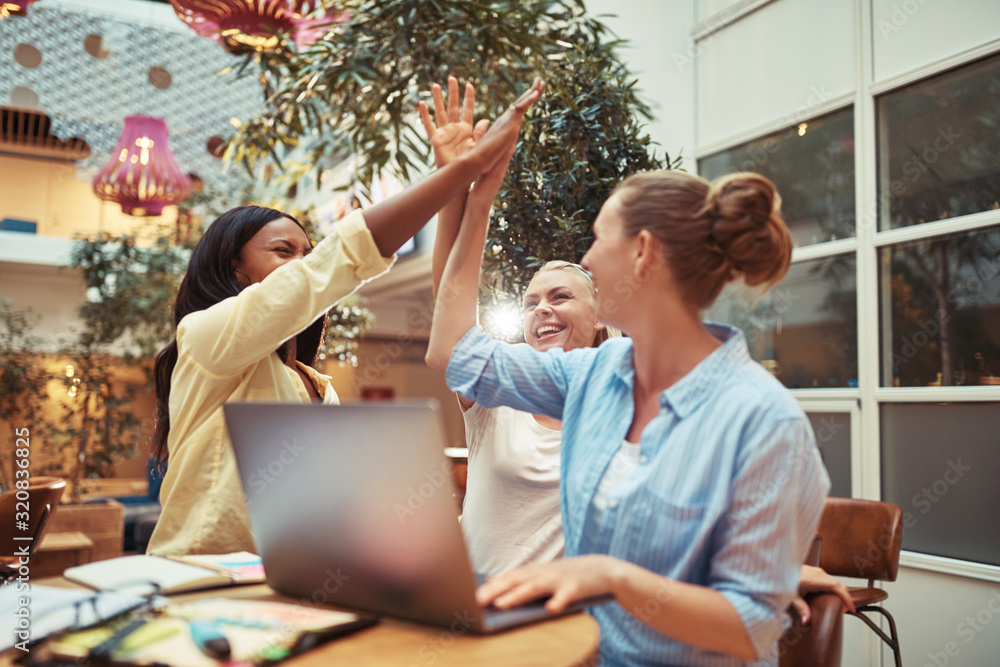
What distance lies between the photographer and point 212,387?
129 centimetres

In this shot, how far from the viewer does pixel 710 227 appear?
1.10m

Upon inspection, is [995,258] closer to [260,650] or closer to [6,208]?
[260,650]

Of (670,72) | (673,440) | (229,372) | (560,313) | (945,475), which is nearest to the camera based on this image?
(673,440)

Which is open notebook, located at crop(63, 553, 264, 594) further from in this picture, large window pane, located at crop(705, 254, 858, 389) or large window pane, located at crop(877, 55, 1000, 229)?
large window pane, located at crop(877, 55, 1000, 229)

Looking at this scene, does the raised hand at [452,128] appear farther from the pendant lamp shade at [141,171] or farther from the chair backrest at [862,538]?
the pendant lamp shade at [141,171]

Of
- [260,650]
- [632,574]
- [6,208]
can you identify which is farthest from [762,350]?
[6,208]

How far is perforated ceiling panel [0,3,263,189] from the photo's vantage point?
952cm

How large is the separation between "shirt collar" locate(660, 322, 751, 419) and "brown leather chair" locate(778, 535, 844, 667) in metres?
0.50

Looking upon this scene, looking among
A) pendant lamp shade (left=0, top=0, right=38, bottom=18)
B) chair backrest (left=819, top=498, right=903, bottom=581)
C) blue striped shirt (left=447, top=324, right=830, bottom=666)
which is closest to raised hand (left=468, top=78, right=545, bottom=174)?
blue striped shirt (left=447, top=324, right=830, bottom=666)

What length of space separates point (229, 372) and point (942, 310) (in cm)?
319

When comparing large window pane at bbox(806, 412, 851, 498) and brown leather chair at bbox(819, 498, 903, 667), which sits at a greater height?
large window pane at bbox(806, 412, 851, 498)

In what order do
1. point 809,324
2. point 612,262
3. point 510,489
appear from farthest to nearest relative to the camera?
point 809,324, point 510,489, point 612,262

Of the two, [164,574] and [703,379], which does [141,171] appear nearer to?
[164,574]

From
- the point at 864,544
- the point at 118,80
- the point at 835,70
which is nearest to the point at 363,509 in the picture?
the point at 864,544
